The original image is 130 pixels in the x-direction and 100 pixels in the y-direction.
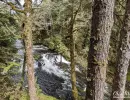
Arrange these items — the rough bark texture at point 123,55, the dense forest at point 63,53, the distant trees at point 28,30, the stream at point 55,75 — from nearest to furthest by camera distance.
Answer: the dense forest at point 63,53 < the distant trees at point 28,30 < the rough bark texture at point 123,55 < the stream at point 55,75

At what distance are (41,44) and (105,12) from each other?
18.4m

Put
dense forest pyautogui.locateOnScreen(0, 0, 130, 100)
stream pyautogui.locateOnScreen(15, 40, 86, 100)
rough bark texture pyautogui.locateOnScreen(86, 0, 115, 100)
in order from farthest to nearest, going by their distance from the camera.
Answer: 1. stream pyautogui.locateOnScreen(15, 40, 86, 100)
2. dense forest pyautogui.locateOnScreen(0, 0, 130, 100)
3. rough bark texture pyautogui.locateOnScreen(86, 0, 115, 100)

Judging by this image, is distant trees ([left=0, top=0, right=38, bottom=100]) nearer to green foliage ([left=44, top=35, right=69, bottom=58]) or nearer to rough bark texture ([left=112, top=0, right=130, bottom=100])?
rough bark texture ([left=112, top=0, right=130, bottom=100])

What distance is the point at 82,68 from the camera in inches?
642

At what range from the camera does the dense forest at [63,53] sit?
3049 millimetres

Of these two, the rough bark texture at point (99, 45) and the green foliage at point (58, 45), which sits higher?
the rough bark texture at point (99, 45)

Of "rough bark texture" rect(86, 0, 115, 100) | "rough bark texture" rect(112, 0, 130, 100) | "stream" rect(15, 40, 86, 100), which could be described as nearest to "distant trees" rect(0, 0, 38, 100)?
"rough bark texture" rect(112, 0, 130, 100)

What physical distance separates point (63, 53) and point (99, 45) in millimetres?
14204

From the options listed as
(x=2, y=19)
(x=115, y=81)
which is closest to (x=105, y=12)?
(x=115, y=81)

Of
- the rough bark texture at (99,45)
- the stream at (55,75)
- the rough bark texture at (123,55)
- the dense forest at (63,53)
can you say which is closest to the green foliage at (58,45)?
the dense forest at (63,53)

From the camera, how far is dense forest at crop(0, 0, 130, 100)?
120 inches

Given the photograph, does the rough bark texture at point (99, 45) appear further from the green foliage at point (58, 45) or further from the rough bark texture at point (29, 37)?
the green foliage at point (58, 45)

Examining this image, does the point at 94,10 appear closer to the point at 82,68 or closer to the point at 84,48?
the point at 82,68

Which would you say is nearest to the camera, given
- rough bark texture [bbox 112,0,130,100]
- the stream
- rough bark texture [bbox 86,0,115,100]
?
rough bark texture [bbox 86,0,115,100]
